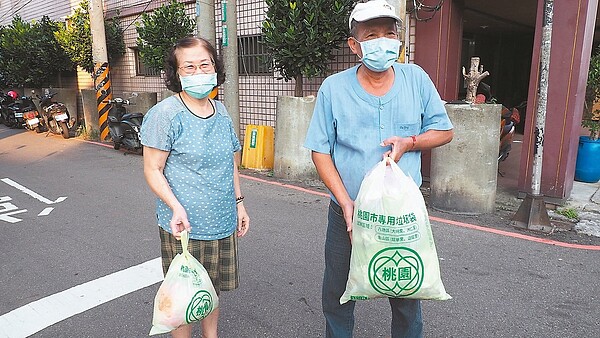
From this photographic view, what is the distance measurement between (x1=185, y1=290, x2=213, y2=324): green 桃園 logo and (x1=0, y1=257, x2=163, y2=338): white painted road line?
1.47m

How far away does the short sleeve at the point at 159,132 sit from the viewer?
6.82 ft

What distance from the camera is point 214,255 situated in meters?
2.34

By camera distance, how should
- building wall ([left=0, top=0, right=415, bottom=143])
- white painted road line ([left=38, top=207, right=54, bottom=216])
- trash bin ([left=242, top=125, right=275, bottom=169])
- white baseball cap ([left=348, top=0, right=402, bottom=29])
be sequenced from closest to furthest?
white baseball cap ([left=348, top=0, right=402, bottom=29]) < white painted road line ([left=38, top=207, right=54, bottom=216]) < trash bin ([left=242, top=125, right=275, bottom=169]) < building wall ([left=0, top=0, right=415, bottom=143])

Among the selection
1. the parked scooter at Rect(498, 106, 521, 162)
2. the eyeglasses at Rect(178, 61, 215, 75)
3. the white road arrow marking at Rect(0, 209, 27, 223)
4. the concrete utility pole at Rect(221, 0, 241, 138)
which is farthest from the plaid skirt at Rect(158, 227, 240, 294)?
the parked scooter at Rect(498, 106, 521, 162)

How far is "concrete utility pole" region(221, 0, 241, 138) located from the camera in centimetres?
716

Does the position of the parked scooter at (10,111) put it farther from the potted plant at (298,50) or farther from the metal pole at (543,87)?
the metal pole at (543,87)

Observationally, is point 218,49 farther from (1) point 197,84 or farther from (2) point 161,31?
(1) point 197,84

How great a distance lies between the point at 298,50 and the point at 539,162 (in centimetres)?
333

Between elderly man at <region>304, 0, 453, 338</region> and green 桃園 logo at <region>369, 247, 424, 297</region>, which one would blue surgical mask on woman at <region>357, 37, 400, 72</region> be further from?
green 桃園 logo at <region>369, 247, 424, 297</region>

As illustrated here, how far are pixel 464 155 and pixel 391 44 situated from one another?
133 inches

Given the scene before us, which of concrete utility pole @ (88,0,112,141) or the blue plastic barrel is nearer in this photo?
the blue plastic barrel

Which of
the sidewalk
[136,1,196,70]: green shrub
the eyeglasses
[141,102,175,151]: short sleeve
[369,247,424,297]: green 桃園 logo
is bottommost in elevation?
the sidewalk

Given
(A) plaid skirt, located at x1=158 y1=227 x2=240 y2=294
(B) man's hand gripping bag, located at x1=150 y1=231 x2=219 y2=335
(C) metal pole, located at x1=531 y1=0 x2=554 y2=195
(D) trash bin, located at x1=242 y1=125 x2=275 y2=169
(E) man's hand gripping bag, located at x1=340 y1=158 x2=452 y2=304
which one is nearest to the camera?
(E) man's hand gripping bag, located at x1=340 y1=158 x2=452 y2=304

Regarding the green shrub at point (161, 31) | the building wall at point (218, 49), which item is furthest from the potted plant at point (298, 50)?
the green shrub at point (161, 31)
